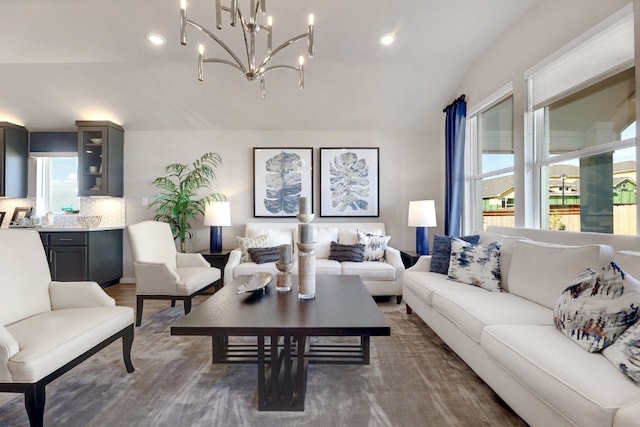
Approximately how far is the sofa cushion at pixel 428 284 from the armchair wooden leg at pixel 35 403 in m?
2.37

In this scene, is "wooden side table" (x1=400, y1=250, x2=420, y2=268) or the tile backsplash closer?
"wooden side table" (x1=400, y1=250, x2=420, y2=268)

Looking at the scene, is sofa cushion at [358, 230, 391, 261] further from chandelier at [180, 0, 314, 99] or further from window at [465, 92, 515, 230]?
chandelier at [180, 0, 314, 99]

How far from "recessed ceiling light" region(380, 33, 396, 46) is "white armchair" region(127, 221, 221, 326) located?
2.99m

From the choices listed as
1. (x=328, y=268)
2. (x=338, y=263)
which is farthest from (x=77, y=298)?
(x=338, y=263)

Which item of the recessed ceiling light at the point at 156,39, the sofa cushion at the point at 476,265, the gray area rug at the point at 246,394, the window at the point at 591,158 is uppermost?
the recessed ceiling light at the point at 156,39

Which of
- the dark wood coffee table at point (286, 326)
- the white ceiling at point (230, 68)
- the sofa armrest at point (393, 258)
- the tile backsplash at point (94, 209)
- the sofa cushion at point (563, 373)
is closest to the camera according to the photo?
the sofa cushion at point (563, 373)

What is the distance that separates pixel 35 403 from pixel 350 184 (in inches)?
151

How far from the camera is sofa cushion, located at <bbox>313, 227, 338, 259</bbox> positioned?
4148 mm

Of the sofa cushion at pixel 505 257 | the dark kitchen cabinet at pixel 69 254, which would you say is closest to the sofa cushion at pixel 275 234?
the dark kitchen cabinet at pixel 69 254

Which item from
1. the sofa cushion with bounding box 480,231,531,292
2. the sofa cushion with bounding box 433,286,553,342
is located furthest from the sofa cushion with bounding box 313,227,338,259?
the sofa cushion with bounding box 480,231,531,292

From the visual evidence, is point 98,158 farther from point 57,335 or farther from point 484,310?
point 484,310

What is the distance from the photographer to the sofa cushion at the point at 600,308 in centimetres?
130

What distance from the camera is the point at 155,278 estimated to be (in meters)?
2.92

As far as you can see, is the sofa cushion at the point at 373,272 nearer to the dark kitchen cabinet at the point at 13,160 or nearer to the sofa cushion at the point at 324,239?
the sofa cushion at the point at 324,239
